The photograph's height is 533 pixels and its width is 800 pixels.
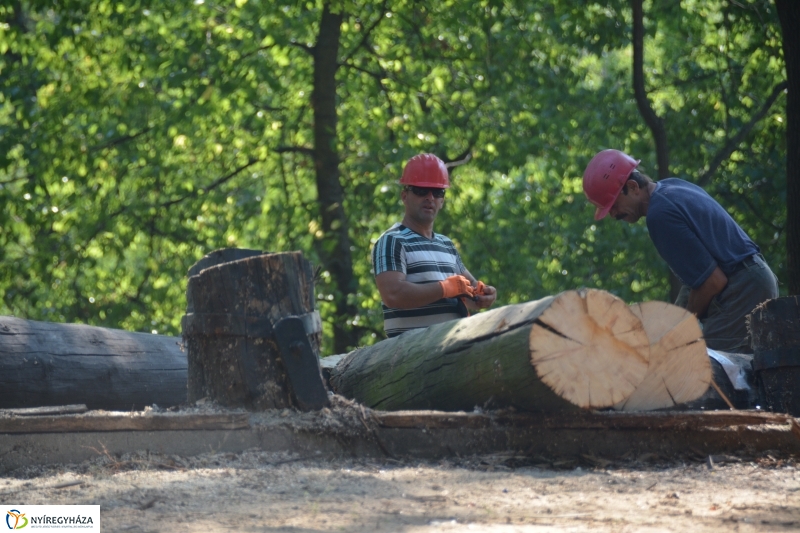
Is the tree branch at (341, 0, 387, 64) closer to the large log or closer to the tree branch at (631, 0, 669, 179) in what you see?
the tree branch at (631, 0, 669, 179)

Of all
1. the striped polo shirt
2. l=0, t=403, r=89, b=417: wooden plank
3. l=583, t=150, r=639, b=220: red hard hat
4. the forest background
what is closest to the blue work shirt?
l=583, t=150, r=639, b=220: red hard hat

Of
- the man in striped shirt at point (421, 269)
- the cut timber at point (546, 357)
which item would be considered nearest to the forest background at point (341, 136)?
the man in striped shirt at point (421, 269)

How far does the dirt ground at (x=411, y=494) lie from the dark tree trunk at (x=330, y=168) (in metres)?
7.69

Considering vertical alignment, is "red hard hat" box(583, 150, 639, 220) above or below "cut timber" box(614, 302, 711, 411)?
above

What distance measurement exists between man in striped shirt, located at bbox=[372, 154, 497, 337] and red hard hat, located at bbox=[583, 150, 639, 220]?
0.83 meters

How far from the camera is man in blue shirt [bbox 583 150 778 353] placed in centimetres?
475

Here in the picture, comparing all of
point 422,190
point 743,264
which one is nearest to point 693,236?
point 743,264

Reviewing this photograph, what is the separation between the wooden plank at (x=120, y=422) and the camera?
3.52 m

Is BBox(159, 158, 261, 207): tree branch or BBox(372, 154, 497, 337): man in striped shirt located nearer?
BBox(372, 154, 497, 337): man in striped shirt

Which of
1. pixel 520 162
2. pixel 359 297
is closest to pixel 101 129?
pixel 359 297

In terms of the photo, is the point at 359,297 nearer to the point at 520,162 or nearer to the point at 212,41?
the point at 520,162

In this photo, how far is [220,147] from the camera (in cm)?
1183

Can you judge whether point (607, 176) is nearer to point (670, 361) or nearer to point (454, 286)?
point (454, 286)

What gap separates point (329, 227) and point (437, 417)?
26.2 ft
